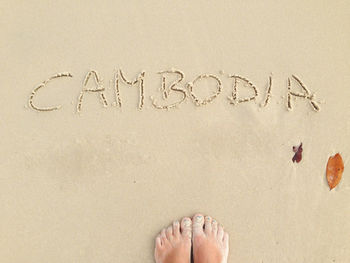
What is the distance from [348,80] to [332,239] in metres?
0.93

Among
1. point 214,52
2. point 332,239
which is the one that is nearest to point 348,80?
point 214,52

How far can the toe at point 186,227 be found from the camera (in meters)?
1.82

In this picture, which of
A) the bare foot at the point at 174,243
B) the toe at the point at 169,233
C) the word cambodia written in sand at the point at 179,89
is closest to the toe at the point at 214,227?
the bare foot at the point at 174,243

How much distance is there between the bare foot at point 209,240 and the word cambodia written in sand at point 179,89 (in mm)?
697

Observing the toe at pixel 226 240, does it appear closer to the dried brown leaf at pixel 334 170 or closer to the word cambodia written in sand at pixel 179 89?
the dried brown leaf at pixel 334 170

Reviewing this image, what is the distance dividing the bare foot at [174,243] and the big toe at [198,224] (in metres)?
0.03

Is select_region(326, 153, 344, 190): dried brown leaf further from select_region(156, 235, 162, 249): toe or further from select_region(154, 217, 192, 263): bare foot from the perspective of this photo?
select_region(156, 235, 162, 249): toe

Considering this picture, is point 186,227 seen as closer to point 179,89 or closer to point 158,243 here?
point 158,243

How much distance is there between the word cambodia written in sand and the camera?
71.8 inches

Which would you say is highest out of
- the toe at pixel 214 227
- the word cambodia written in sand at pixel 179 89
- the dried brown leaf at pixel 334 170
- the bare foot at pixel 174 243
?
the word cambodia written in sand at pixel 179 89

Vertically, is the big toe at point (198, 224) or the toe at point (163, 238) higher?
the big toe at point (198, 224)

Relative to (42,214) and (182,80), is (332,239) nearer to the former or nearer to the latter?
(182,80)

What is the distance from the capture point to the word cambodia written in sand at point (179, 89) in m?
1.82

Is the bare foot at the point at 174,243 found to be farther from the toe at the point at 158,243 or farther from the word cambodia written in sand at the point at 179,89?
the word cambodia written in sand at the point at 179,89
